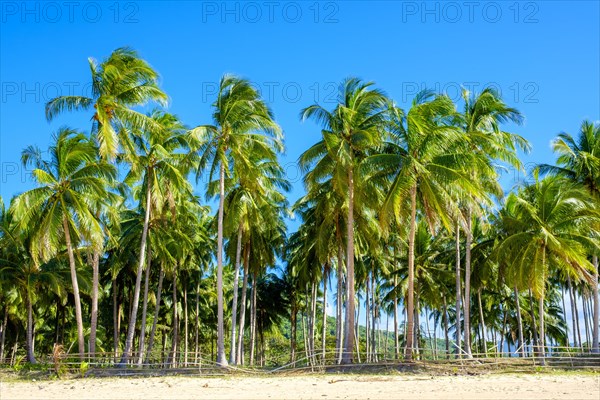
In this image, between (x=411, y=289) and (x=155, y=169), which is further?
(x=155, y=169)

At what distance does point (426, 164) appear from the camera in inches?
888

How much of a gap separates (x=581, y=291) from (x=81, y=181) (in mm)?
37740

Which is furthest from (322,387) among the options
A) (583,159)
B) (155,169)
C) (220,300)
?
(583,159)

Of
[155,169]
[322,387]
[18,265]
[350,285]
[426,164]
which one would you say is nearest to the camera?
[322,387]

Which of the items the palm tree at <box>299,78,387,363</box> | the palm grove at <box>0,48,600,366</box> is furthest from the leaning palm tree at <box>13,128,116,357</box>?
the palm tree at <box>299,78,387,363</box>

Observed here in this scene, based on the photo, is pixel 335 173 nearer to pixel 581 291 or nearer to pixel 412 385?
pixel 412 385

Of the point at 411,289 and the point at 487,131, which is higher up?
the point at 487,131

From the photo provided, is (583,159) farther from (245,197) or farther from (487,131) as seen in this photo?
(245,197)

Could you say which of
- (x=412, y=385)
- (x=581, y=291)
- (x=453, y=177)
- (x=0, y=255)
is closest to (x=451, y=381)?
(x=412, y=385)

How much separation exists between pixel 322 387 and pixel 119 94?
15798 millimetres

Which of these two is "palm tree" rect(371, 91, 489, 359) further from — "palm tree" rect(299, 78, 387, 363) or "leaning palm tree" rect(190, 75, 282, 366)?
"leaning palm tree" rect(190, 75, 282, 366)

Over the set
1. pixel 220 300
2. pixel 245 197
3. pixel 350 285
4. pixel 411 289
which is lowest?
pixel 220 300

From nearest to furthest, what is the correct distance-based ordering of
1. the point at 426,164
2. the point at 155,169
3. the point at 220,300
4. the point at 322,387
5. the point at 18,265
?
the point at 322,387 < the point at 426,164 < the point at 220,300 < the point at 155,169 < the point at 18,265

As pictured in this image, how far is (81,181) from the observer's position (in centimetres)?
2383
